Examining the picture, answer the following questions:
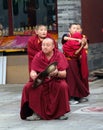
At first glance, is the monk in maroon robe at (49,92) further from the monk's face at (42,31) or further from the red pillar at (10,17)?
the red pillar at (10,17)

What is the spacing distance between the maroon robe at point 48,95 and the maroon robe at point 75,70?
4.95 feet

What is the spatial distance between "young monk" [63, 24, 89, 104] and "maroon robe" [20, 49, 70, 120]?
1501mm

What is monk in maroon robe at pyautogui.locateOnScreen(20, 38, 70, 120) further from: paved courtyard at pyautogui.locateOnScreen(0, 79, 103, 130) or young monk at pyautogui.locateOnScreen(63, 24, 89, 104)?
young monk at pyautogui.locateOnScreen(63, 24, 89, 104)

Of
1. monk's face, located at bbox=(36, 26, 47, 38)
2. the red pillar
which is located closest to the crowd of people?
monk's face, located at bbox=(36, 26, 47, 38)

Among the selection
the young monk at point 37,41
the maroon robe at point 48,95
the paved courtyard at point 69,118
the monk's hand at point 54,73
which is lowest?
the paved courtyard at point 69,118

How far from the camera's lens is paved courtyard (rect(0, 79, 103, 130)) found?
7.51 m

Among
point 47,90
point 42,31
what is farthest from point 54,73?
point 42,31

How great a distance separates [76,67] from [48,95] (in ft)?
5.81

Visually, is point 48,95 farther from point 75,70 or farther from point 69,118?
point 75,70

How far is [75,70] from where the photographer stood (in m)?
9.62

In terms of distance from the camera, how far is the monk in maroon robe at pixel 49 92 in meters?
7.96

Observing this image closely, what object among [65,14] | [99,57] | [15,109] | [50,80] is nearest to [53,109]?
[50,80]

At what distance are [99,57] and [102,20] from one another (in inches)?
42.3

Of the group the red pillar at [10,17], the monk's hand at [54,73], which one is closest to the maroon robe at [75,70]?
the monk's hand at [54,73]
